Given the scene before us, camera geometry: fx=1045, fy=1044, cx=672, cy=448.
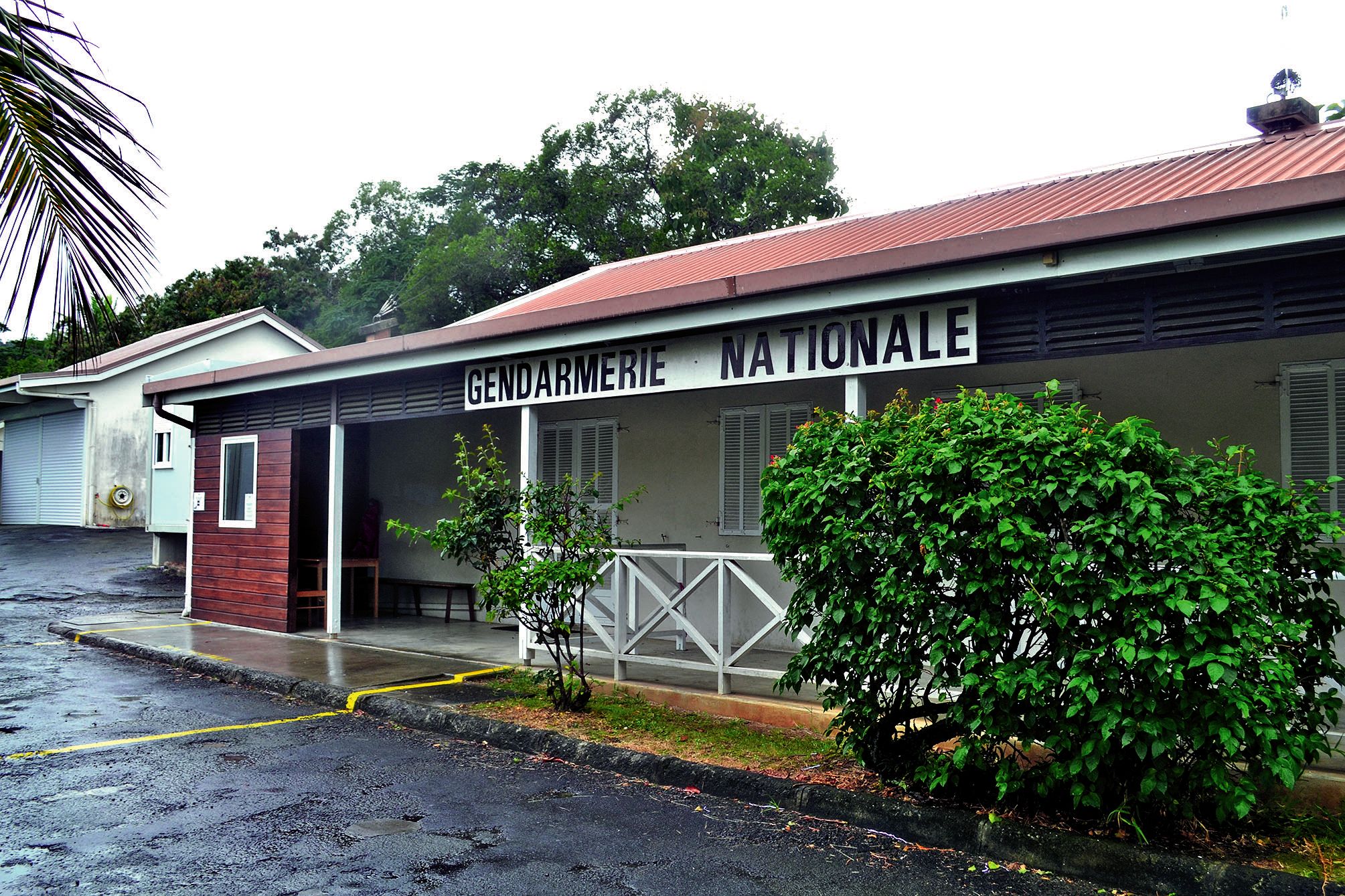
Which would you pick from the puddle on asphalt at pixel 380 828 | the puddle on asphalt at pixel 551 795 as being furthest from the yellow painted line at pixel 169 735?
the puddle on asphalt at pixel 551 795

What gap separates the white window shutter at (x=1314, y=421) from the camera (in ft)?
22.6

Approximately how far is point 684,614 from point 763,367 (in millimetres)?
2271

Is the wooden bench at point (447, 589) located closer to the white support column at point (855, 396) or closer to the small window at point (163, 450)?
the white support column at point (855, 396)

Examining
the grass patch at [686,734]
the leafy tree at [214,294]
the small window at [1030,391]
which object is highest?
the leafy tree at [214,294]

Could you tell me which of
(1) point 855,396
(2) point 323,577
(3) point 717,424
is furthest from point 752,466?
(2) point 323,577

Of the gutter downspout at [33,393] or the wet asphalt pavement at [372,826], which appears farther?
the gutter downspout at [33,393]

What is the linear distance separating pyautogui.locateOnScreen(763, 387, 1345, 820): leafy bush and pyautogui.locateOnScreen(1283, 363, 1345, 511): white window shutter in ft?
8.49

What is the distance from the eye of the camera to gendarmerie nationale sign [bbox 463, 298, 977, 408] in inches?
259

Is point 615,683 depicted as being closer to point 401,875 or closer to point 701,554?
point 701,554

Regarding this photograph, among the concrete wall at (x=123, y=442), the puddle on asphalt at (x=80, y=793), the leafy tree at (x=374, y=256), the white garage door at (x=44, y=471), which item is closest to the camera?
the puddle on asphalt at (x=80, y=793)

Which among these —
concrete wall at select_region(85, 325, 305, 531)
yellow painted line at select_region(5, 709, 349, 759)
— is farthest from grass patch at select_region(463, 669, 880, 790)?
concrete wall at select_region(85, 325, 305, 531)

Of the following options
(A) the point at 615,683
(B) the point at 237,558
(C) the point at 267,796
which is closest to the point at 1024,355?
(A) the point at 615,683

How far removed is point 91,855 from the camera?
4.61 m

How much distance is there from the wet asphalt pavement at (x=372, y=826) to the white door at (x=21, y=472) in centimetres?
2096
